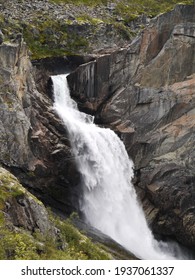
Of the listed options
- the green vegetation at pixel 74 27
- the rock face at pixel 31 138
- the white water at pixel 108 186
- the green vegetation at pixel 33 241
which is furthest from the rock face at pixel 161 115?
the green vegetation at pixel 33 241

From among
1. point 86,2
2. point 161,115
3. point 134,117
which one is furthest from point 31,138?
point 86,2

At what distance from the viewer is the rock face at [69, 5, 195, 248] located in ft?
175

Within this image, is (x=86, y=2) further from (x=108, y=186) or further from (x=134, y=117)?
(x=108, y=186)

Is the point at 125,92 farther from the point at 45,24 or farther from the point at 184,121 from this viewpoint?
the point at 45,24

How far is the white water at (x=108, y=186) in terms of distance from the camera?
49438mm

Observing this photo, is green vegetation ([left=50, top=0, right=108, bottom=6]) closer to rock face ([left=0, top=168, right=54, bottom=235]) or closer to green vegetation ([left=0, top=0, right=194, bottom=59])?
green vegetation ([left=0, top=0, right=194, bottom=59])

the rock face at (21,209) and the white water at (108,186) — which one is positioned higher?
the rock face at (21,209)

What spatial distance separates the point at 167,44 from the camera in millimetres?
56031

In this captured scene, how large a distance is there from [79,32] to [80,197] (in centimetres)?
4100

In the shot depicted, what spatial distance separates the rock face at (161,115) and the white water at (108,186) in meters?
1.88

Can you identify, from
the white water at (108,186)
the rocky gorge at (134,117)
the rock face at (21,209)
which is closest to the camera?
the rock face at (21,209)

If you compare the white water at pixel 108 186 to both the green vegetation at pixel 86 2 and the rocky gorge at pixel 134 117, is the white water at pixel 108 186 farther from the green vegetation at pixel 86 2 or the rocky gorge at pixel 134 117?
the green vegetation at pixel 86 2

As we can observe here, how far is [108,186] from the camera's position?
5191 cm

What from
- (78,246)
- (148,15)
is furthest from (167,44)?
(148,15)
